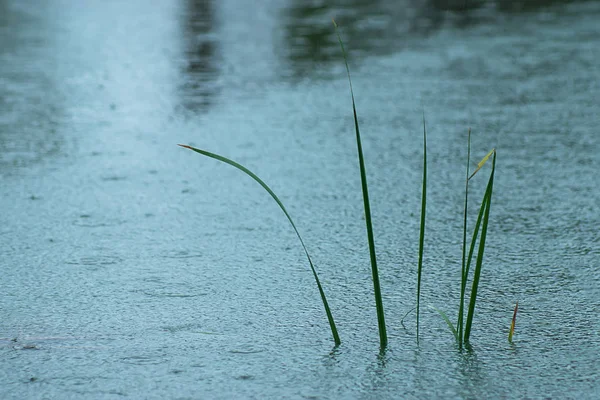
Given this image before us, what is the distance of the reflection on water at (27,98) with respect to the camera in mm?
2818

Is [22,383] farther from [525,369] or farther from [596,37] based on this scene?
[596,37]

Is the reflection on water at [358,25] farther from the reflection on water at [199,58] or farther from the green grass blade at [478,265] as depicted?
the green grass blade at [478,265]

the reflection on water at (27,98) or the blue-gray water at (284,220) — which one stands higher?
the reflection on water at (27,98)

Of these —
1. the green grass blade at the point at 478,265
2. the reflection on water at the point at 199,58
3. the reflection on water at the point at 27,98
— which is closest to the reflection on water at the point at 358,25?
the reflection on water at the point at 199,58

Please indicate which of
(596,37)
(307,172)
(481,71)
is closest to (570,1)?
(596,37)

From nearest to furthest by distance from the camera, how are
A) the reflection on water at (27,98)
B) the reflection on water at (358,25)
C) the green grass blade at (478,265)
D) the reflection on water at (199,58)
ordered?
the green grass blade at (478,265) → the reflection on water at (27,98) → the reflection on water at (199,58) → the reflection on water at (358,25)

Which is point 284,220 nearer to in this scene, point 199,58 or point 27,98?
point 27,98

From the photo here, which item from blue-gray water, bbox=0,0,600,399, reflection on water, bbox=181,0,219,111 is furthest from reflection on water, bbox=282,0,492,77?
reflection on water, bbox=181,0,219,111

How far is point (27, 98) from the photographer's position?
3.54 m

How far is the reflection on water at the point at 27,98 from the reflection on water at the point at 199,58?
59 centimetres

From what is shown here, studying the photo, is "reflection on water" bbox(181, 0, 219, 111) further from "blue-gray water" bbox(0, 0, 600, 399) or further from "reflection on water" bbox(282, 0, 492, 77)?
"reflection on water" bbox(282, 0, 492, 77)

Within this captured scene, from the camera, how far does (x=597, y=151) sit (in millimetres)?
2732

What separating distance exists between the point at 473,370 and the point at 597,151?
162 cm

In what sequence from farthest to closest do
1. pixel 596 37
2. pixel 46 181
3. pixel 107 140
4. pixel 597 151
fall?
pixel 596 37, pixel 107 140, pixel 597 151, pixel 46 181
